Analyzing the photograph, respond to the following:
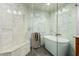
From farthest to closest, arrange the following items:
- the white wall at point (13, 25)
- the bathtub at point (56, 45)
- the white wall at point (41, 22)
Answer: the white wall at point (41, 22) < the bathtub at point (56, 45) < the white wall at point (13, 25)

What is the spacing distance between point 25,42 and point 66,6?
1.83 meters

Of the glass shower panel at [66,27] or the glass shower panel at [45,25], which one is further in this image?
the glass shower panel at [45,25]

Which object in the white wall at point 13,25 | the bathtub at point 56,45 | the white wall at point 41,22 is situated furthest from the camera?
the white wall at point 41,22

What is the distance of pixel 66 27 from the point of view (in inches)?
139

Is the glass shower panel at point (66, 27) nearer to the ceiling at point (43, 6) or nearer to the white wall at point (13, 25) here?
the ceiling at point (43, 6)

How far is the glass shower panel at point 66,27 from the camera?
348 centimetres

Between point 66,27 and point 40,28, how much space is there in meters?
0.86

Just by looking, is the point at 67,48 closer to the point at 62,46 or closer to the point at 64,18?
the point at 62,46

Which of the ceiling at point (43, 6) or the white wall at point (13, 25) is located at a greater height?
the ceiling at point (43, 6)

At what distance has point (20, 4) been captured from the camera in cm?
356

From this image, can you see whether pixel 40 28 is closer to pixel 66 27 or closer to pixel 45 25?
pixel 45 25

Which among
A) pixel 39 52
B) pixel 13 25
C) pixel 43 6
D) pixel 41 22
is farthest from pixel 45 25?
pixel 13 25

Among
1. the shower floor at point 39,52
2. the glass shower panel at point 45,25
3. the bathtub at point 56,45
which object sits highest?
the glass shower panel at point 45,25

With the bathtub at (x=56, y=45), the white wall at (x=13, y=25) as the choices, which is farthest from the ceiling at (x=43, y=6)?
the bathtub at (x=56, y=45)
